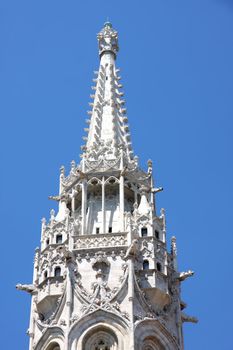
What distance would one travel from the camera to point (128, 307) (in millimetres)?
49625

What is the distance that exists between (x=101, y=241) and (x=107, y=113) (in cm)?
1194

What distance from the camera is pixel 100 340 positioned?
49.1m

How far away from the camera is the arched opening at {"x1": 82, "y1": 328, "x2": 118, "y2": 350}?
160ft

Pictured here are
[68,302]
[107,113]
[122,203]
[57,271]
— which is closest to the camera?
[68,302]

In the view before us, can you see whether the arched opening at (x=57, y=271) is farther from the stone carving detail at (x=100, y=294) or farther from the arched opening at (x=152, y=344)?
the arched opening at (x=152, y=344)

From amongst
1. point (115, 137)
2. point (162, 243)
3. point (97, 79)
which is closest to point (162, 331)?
point (162, 243)

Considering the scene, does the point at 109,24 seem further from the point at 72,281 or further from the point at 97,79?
the point at 72,281

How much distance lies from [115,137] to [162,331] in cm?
1405

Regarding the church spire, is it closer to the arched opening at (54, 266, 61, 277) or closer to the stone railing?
the stone railing

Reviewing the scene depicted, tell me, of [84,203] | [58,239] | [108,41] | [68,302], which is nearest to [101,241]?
[58,239]

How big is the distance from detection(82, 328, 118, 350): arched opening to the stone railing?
15.8 ft

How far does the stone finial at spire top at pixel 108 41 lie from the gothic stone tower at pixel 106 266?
9.87 meters

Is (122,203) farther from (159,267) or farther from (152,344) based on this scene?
(152,344)

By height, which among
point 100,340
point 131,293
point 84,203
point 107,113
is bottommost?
point 100,340
